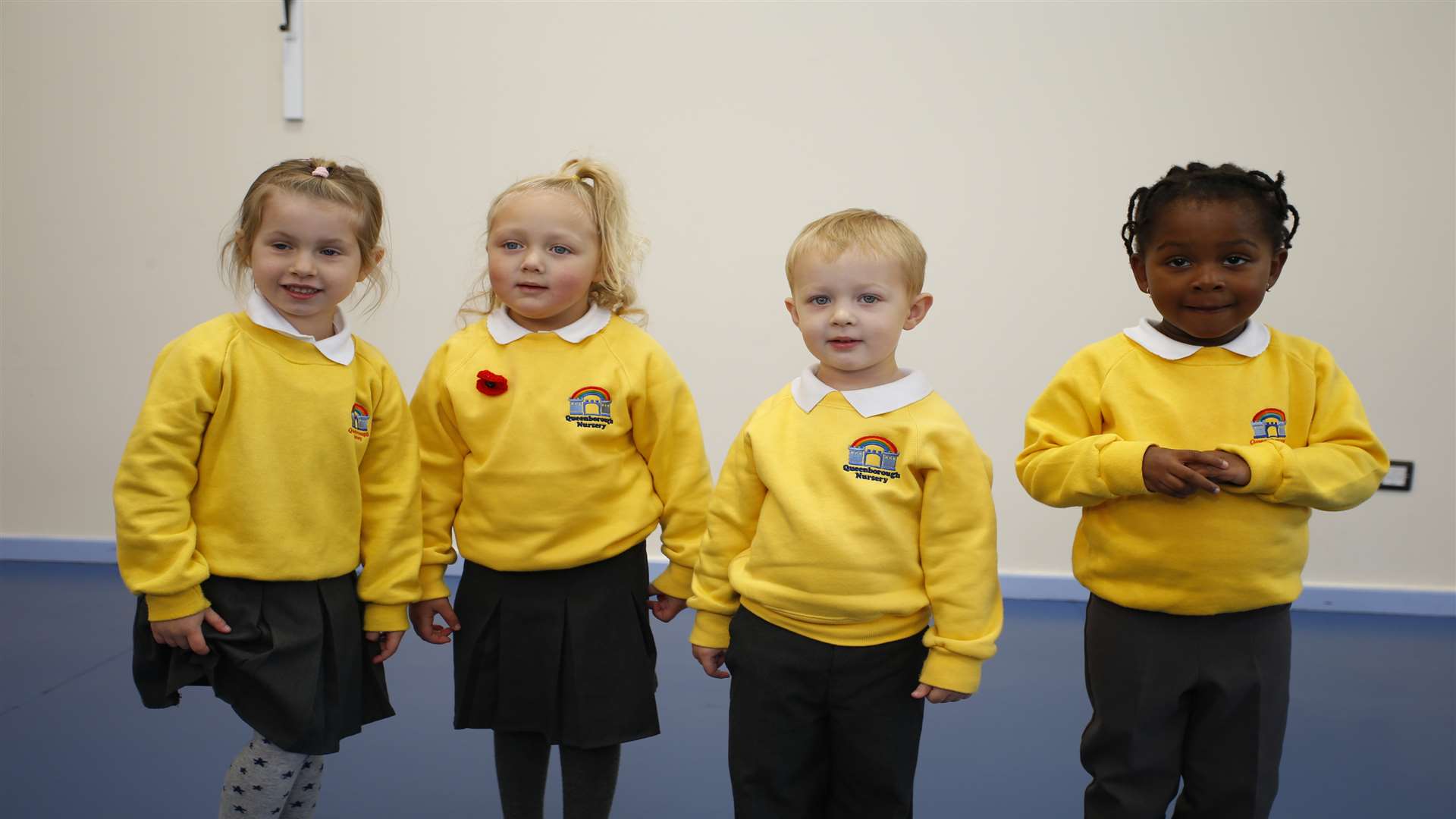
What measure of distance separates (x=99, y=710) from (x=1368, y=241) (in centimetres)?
356

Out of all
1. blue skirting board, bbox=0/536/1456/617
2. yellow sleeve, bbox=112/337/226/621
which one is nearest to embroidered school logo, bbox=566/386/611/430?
yellow sleeve, bbox=112/337/226/621

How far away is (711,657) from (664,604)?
17 centimetres

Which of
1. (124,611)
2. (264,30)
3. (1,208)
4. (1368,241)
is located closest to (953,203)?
(1368,241)

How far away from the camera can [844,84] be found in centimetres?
309

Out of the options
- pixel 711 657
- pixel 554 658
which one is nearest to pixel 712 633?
pixel 711 657

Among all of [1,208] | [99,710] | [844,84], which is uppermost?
[844,84]

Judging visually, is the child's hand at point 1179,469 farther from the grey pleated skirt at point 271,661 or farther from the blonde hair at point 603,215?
the grey pleated skirt at point 271,661

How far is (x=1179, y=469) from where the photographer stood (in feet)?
4.07

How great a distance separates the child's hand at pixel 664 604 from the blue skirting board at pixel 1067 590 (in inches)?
71.1

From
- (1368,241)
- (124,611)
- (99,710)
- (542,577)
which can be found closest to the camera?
(542,577)

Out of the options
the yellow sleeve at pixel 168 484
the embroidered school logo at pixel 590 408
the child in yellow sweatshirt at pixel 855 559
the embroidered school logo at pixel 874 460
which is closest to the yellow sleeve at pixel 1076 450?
the child in yellow sweatshirt at pixel 855 559

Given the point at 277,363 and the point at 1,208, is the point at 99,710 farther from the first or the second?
the point at 1,208

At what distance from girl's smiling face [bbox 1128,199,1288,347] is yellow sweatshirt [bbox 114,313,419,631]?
42.2 inches

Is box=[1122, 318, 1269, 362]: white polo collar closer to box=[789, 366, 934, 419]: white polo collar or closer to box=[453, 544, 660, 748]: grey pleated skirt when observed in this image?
box=[789, 366, 934, 419]: white polo collar
